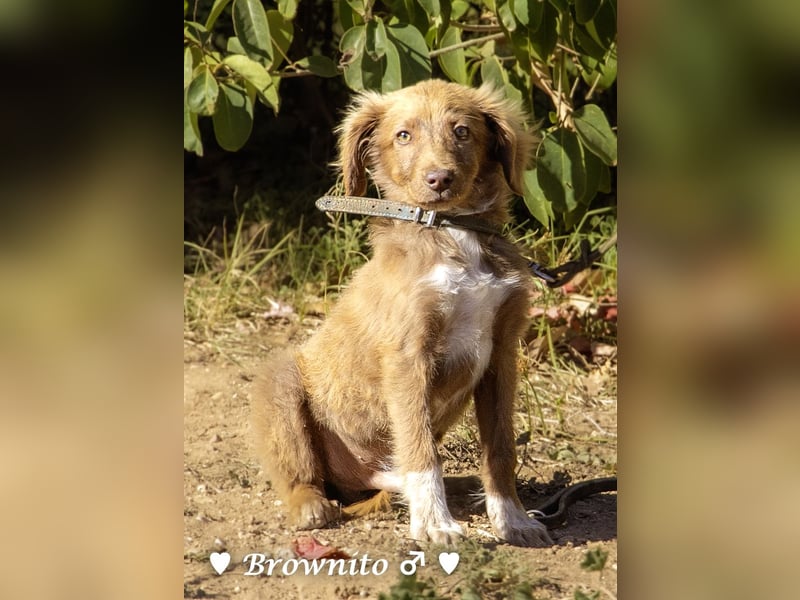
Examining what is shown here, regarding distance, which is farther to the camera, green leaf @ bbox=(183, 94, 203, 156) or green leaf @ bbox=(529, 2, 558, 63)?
green leaf @ bbox=(183, 94, 203, 156)

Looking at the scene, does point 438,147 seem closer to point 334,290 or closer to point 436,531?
point 436,531

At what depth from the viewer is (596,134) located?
13.8 ft

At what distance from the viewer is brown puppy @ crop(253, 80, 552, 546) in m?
3.29

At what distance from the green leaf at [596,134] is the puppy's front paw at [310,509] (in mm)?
1905

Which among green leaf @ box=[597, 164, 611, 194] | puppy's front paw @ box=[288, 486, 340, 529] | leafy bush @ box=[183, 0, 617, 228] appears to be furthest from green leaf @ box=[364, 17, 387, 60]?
puppy's front paw @ box=[288, 486, 340, 529]

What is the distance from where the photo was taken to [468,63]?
4.88 m

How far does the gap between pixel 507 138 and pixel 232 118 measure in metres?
1.33

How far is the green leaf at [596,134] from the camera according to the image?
4.19 meters

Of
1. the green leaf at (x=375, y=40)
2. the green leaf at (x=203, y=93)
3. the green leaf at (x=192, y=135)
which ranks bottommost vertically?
the green leaf at (x=192, y=135)

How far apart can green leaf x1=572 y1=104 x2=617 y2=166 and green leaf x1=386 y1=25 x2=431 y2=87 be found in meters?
0.80

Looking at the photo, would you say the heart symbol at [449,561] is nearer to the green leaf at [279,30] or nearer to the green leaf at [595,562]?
the green leaf at [595,562]

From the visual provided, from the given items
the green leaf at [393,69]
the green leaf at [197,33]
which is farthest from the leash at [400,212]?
the green leaf at [197,33]

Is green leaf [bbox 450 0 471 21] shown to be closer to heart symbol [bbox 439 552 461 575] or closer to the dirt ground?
the dirt ground
